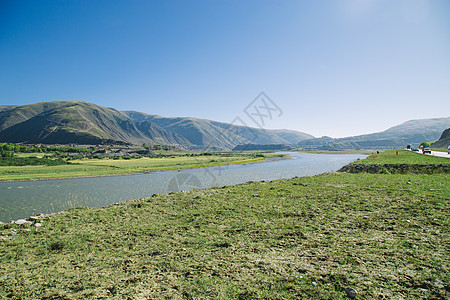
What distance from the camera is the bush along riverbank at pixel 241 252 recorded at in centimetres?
469

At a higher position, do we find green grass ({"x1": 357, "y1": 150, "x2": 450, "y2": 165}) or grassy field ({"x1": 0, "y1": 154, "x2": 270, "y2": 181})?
green grass ({"x1": 357, "y1": 150, "x2": 450, "y2": 165})

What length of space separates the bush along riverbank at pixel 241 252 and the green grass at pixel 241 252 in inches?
1.2

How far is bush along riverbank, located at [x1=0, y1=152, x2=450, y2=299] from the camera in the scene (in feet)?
15.4

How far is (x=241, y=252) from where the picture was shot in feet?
21.4

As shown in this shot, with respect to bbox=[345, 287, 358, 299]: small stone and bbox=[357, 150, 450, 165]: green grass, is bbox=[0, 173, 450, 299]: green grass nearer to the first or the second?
bbox=[345, 287, 358, 299]: small stone

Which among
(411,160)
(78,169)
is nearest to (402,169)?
(411,160)

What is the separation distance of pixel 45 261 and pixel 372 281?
896 centimetres

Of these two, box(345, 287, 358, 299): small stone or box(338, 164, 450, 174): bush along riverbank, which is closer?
box(345, 287, 358, 299): small stone

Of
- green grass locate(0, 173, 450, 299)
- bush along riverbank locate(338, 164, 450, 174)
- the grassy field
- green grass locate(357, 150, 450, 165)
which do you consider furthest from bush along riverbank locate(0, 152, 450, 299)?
the grassy field

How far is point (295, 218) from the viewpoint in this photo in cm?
928

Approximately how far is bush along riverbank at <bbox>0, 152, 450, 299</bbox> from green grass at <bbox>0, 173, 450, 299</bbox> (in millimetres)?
30

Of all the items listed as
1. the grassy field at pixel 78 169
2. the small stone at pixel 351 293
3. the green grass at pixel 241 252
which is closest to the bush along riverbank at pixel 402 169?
the green grass at pixel 241 252

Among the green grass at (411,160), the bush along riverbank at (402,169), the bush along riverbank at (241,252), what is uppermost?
the green grass at (411,160)

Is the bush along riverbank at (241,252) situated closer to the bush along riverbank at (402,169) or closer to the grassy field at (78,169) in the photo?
the bush along riverbank at (402,169)
